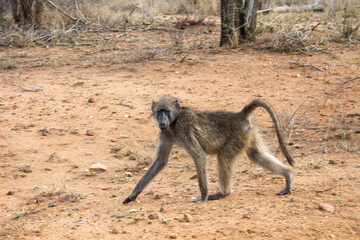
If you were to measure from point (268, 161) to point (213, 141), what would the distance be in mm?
658

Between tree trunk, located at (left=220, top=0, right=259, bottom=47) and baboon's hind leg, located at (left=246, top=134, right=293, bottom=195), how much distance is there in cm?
654

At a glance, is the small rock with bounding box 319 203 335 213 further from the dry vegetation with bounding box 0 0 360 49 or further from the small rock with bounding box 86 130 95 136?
the dry vegetation with bounding box 0 0 360 49

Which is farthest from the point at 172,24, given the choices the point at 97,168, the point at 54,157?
the point at 97,168

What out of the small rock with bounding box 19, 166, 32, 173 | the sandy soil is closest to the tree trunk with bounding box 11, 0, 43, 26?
the sandy soil

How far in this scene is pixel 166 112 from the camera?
4.99 m

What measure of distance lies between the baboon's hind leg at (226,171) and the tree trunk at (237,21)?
6.66 m

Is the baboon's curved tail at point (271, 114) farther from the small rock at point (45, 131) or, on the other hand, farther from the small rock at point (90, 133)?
the small rock at point (45, 131)

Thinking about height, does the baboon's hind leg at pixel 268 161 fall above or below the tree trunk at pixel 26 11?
below

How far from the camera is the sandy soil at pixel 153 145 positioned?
4.04 metres

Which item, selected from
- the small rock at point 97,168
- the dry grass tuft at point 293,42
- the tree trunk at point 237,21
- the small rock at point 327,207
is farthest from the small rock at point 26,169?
the dry grass tuft at point 293,42

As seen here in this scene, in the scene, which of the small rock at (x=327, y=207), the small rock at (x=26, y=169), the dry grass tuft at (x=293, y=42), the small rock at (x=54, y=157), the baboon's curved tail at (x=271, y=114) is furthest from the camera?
the dry grass tuft at (x=293, y=42)

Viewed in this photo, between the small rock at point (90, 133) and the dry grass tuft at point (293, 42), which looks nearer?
the small rock at point (90, 133)

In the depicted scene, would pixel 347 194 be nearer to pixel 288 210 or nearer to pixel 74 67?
pixel 288 210

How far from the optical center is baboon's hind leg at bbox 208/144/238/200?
482cm
